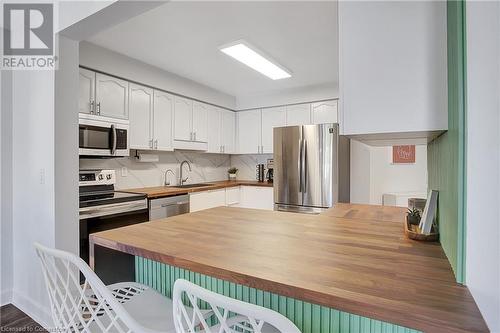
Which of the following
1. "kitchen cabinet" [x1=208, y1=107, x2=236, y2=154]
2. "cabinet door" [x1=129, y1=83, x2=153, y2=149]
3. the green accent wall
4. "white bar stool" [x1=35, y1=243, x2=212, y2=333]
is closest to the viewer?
the green accent wall

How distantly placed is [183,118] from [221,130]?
2.78 ft

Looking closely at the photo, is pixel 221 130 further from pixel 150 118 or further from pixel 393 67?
pixel 393 67

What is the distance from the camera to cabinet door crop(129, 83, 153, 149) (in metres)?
2.94

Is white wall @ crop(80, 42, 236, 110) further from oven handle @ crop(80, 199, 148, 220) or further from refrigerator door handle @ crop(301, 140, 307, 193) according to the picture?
refrigerator door handle @ crop(301, 140, 307, 193)

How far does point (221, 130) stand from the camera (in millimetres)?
4320

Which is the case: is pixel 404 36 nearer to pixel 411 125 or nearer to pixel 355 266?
pixel 411 125

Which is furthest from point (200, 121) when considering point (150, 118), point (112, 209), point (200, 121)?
point (112, 209)

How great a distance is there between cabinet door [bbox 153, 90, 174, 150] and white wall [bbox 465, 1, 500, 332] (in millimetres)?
3058

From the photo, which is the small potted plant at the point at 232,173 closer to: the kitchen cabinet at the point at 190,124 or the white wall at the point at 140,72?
the kitchen cabinet at the point at 190,124

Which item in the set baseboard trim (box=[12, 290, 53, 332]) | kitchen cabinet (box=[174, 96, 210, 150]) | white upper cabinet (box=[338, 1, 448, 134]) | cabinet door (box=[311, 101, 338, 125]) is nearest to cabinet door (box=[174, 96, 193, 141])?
kitchen cabinet (box=[174, 96, 210, 150])

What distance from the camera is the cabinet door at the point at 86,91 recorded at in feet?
8.03

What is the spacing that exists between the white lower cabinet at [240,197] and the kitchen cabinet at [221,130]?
2.27 feet

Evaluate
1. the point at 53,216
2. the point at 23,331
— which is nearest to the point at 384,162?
the point at 53,216

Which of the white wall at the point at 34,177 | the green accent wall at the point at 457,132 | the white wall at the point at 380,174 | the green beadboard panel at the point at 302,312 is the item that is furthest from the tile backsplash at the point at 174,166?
the green accent wall at the point at 457,132
